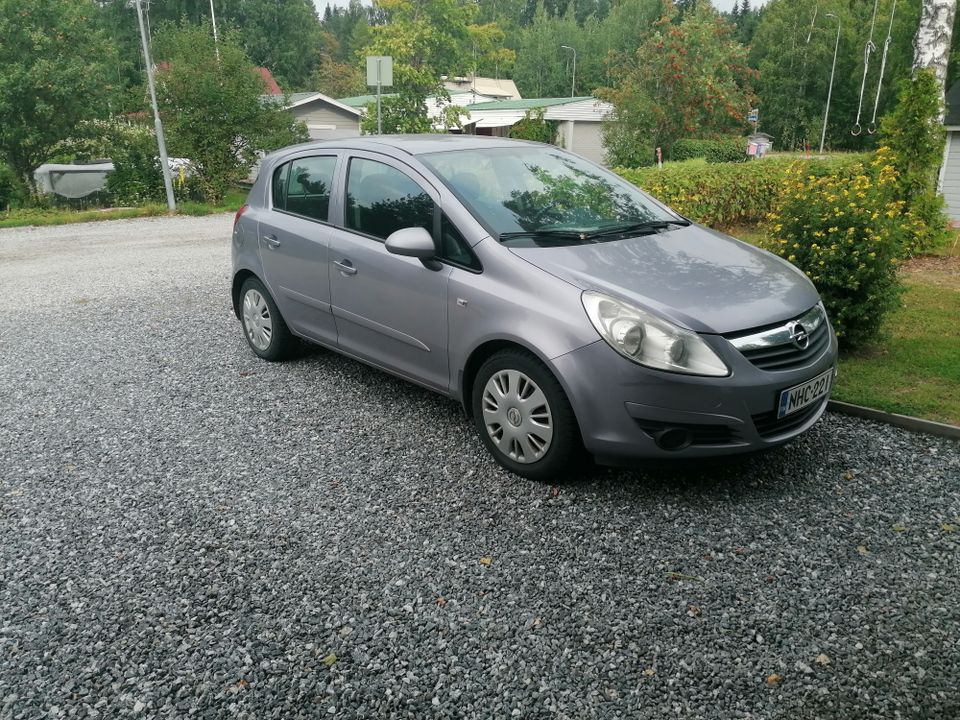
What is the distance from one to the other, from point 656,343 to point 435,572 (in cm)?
142

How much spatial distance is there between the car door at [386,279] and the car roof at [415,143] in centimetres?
9

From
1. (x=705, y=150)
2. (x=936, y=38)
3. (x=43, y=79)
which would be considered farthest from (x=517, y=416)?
(x=705, y=150)

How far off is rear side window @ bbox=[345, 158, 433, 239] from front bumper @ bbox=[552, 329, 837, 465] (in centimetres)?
138

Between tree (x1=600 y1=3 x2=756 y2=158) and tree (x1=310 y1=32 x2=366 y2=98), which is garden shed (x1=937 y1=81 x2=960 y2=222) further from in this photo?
tree (x1=310 y1=32 x2=366 y2=98)

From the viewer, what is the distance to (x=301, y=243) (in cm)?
539

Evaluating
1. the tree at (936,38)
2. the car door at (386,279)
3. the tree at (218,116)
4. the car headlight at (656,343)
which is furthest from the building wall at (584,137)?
the car headlight at (656,343)

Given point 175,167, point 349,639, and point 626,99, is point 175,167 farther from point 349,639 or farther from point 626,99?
point 349,639

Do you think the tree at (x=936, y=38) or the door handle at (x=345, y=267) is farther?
the tree at (x=936, y=38)

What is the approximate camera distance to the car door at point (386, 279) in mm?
4480

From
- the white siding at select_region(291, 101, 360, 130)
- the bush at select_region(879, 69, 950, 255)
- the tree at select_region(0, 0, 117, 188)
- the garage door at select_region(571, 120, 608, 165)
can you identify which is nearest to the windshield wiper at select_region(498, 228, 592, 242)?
the bush at select_region(879, 69, 950, 255)

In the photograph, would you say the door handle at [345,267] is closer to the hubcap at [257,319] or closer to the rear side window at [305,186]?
the rear side window at [305,186]

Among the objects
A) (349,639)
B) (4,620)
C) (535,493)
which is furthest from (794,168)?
(4,620)

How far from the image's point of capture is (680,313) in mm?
3688

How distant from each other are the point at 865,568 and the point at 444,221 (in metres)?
2.68
